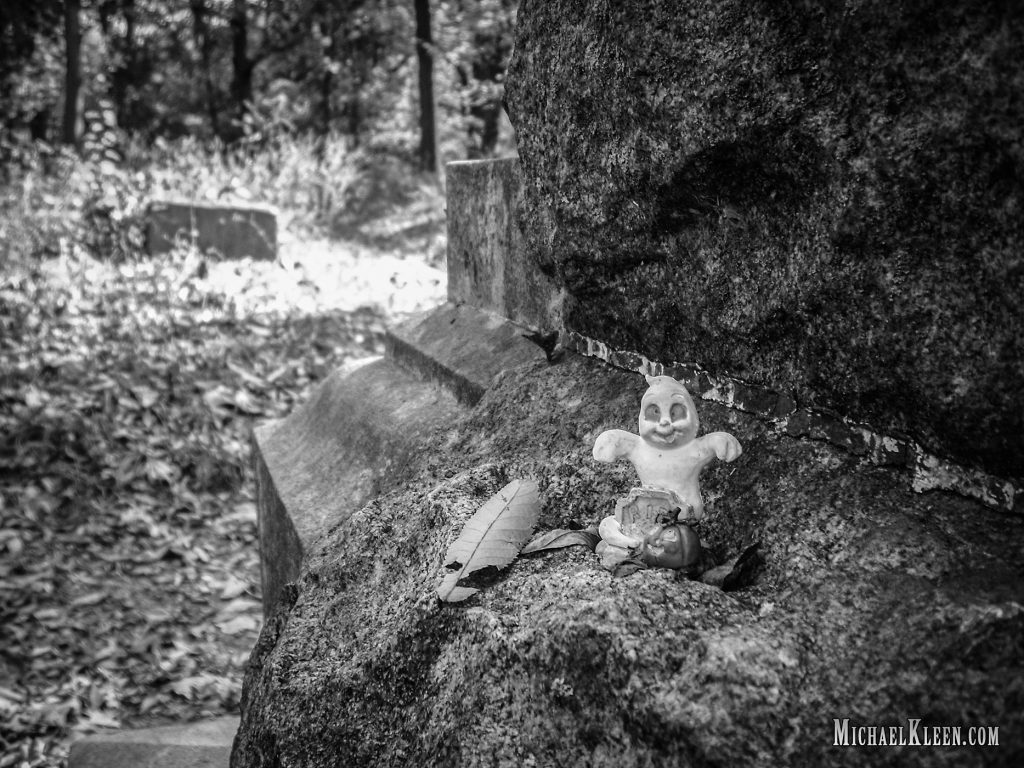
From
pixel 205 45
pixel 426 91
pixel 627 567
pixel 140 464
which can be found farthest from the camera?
pixel 205 45

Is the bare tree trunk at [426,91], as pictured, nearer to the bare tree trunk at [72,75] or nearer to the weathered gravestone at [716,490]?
the bare tree trunk at [72,75]

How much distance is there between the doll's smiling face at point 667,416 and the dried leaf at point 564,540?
18 cm

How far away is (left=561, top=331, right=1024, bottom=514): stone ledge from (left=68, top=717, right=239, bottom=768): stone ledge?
5.03 feet

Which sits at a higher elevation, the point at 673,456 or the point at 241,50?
the point at 241,50

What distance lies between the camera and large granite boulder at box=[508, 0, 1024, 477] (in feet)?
3.63

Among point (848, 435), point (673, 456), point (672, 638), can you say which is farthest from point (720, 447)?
point (672, 638)

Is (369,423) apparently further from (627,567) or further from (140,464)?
(140,464)

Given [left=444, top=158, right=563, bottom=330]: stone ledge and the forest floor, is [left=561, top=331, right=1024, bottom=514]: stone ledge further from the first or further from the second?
the forest floor

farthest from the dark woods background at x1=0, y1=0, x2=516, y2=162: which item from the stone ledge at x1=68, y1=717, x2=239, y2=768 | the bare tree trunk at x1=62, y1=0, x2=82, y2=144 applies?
the stone ledge at x1=68, y1=717, x2=239, y2=768

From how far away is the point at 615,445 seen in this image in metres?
1.42

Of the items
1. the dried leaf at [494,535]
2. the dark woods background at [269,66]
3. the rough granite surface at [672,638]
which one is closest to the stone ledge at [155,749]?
the rough granite surface at [672,638]

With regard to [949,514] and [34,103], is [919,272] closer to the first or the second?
[949,514]

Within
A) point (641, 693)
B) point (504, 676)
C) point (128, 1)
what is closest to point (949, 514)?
point (641, 693)

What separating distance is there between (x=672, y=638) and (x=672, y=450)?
326 mm
